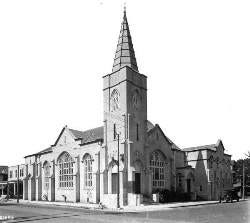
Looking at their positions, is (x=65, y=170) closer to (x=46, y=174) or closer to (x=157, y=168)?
(x=46, y=174)

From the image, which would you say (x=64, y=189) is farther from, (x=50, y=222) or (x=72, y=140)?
(x=50, y=222)

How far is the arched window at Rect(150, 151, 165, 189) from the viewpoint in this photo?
43688 millimetres

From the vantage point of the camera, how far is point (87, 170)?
44594 millimetres

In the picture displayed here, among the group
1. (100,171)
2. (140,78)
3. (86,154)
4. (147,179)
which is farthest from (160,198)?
(140,78)

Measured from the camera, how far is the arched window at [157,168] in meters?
43.7

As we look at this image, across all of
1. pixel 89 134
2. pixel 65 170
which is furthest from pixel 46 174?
pixel 89 134

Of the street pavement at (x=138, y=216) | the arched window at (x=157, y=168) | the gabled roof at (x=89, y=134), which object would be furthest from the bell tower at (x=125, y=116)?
the street pavement at (x=138, y=216)

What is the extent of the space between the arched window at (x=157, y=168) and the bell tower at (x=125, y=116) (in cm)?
341

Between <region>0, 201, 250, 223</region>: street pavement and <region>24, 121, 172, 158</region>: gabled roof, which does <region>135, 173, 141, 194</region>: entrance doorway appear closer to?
<region>24, 121, 172, 158</region>: gabled roof

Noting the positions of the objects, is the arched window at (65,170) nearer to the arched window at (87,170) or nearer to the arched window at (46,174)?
the arched window at (87,170)

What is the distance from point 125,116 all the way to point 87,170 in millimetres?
9884

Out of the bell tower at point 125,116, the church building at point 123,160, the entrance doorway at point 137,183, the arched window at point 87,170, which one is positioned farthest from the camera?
the arched window at point 87,170

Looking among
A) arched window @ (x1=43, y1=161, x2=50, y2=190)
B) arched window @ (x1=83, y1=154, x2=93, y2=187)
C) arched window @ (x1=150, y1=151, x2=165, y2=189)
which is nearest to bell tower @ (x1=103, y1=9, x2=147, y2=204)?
arched window @ (x1=150, y1=151, x2=165, y2=189)

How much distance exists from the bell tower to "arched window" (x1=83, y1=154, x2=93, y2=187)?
14.4 feet
